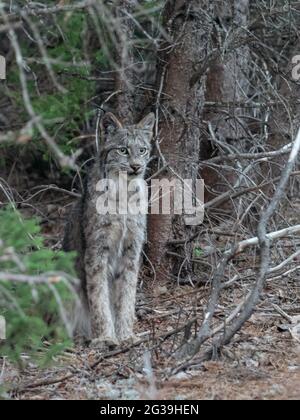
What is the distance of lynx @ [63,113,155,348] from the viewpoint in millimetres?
6574

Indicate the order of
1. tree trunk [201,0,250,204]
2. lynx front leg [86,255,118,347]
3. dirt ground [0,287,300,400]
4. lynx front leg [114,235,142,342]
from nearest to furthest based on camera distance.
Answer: dirt ground [0,287,300,400], lynx front leg [86,255,118,347], lynx front leg [114,235,142,342], tree trunk [201,0,250,204]

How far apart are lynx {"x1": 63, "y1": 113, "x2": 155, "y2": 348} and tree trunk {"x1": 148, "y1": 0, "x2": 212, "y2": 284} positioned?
0.37m

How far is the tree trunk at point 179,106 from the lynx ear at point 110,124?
0.48m

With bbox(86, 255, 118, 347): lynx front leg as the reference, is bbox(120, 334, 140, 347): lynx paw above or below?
below

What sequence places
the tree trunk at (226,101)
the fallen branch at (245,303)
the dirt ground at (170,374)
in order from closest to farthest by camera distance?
the dirt ground at (170,374)
the fallen branch at (245,303)
the tree trunk at (226,101)

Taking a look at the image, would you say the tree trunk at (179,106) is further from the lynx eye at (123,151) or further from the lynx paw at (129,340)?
the lynx paw at (129,340)

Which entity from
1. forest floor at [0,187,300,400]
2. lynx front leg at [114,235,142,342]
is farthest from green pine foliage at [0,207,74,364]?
lynx front leg at [114,235,142,342]

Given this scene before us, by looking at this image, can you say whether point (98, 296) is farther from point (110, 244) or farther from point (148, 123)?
point (148, 123)

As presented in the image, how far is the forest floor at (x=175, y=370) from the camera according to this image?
4703 millimetres

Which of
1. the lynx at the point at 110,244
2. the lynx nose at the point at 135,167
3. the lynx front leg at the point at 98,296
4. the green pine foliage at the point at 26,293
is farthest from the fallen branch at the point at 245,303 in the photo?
the lynx nose at the point at 135,167

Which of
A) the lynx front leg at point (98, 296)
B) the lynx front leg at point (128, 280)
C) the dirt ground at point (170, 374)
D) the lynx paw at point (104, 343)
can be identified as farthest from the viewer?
the lynx front leg at point (128, 280)

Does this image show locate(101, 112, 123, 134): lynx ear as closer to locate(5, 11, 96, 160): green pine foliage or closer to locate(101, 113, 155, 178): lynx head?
locate(101, 113, 155, 178): lynx head

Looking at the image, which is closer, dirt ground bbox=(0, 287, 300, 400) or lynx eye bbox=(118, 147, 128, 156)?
dirt ground bbox=(0, 287, 300, 400)

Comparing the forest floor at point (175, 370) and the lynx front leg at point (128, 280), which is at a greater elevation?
the lynx front leg at point (128, 280)
